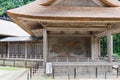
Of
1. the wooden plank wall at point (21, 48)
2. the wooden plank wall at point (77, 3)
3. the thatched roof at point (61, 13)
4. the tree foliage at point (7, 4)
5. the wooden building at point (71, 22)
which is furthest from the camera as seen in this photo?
the tree foliage at point (7, 4)

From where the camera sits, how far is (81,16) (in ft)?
41.6

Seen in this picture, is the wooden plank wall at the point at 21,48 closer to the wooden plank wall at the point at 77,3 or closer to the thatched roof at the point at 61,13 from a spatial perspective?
the thatched roof at the point at 61,13

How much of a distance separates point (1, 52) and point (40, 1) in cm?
1443

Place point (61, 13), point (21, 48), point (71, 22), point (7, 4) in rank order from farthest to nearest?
point (7, 4), point (21, 48), point (71, 22), point (61, 13)

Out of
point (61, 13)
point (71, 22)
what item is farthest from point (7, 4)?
point (61, 13)

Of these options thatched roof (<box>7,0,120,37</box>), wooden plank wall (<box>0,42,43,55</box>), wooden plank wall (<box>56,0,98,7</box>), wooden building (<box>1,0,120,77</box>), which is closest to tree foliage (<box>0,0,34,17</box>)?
wooden plank wall (<box>0,42,43,55</box>)

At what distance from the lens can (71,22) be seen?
45.2 feet

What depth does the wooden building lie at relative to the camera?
41.8 feet

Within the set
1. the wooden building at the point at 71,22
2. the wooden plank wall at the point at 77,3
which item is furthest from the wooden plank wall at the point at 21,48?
the wooden plank wall at the point at 77,3

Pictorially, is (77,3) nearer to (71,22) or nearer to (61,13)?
(71,22)

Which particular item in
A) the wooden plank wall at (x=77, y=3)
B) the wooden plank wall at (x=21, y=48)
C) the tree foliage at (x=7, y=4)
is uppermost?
the tree foliage at (x=7, y=4)

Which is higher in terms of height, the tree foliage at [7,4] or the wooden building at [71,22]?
the tree foliage at [7,4]

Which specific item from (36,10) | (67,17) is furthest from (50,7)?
(67,17)

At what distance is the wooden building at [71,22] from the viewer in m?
12.7
